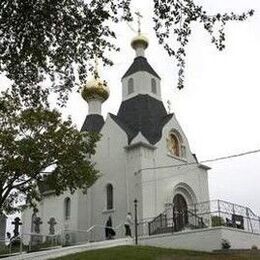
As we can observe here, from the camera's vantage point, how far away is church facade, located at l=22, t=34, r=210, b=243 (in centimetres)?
3259

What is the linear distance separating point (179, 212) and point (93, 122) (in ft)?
44.4

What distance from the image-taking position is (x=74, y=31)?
40.8 ft

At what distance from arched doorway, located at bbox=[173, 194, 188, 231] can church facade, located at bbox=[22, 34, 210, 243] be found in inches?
2.8

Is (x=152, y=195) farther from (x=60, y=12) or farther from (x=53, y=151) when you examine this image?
(x=60, y=12)

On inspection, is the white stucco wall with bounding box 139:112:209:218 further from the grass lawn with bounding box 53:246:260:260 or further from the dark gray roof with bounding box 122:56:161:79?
the grass lawn with bounding box 53:246:260:260

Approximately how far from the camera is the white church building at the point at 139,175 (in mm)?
32062

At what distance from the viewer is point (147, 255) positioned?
20344 mm

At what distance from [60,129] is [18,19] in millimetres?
15489

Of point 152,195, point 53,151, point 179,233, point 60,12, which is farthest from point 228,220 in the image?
point 60,12

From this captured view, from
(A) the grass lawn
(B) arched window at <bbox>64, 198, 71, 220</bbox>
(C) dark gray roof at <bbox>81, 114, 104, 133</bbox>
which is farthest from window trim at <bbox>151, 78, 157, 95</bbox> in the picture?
(A) the grass lawn

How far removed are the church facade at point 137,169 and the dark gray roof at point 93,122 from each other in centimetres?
341

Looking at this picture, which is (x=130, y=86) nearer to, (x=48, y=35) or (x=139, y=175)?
(x=139, y=175)

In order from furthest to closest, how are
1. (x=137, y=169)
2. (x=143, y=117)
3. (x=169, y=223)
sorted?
1. (x=143, y=117)
2. (x=137, y=169)
3. (x=169, y=223)

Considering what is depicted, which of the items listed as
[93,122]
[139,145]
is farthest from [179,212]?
[93,122]
